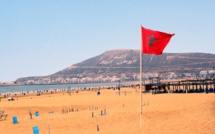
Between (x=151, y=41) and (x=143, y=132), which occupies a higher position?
(x=151, y=41)

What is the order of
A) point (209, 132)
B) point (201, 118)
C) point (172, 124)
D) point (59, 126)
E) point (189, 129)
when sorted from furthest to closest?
point (59, 126), point (201, 118), point (172, 124), point (189, 129), point (209, 132)

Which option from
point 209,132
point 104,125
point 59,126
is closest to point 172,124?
point 209,132

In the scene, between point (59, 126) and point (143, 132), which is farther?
point (59, 126)

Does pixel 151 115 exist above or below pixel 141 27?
below

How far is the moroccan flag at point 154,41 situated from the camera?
1547cm

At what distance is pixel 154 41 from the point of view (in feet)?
51.3

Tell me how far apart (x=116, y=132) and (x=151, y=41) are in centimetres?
559

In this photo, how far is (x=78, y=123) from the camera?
74.4 ft

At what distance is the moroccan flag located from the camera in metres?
15.5

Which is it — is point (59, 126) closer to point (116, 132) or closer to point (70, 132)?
point (70, 132)

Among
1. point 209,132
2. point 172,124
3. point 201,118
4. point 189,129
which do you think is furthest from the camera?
point 201,118

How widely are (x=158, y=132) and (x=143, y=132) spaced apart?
0.80 metres

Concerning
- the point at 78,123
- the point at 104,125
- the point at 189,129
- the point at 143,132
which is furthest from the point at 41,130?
the point at 189,129

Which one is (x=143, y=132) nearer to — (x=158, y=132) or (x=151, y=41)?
(x=158, y=132)
